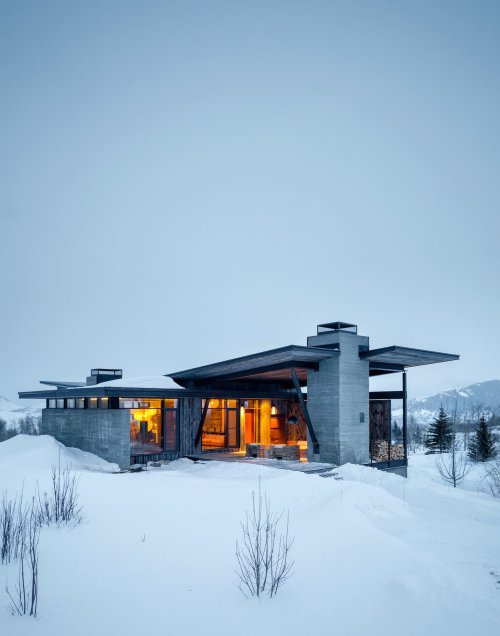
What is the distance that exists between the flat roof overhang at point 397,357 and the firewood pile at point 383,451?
3.47m

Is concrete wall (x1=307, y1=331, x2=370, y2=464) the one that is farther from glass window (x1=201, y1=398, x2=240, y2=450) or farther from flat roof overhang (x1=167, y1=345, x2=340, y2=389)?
glass window (x1=201, y1=398, x2=240, y2=450)

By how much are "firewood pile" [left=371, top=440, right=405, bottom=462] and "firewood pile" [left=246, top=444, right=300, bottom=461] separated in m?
3.63

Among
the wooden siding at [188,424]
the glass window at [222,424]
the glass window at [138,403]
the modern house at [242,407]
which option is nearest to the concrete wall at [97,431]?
the modern house at [242,407]

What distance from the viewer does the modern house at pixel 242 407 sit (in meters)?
17.7

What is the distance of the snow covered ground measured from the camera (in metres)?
5.05

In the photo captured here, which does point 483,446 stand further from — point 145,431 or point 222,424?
point 145,431

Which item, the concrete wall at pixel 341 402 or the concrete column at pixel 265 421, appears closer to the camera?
the concrete wall at pixel 341 402

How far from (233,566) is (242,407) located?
16227mm

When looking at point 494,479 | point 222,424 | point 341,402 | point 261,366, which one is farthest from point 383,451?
point 222,424

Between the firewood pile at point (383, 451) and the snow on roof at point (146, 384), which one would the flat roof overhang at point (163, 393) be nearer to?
the snow on roof at point (146, 384)

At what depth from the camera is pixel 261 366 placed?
1884 centimetres

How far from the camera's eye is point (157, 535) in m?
7.80

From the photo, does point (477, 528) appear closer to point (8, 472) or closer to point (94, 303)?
point (8, 472)

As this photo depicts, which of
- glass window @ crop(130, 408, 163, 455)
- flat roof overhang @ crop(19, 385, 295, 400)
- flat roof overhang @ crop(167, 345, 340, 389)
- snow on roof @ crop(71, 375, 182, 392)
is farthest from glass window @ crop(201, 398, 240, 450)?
glass window @ crop(130, 408, 163, 455)
